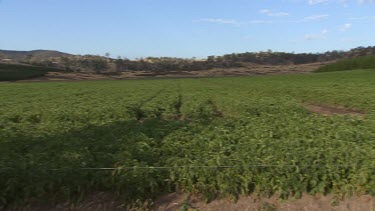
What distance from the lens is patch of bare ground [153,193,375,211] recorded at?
6.79 meters

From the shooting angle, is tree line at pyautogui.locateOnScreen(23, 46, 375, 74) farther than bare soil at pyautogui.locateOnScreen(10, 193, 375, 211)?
Yes

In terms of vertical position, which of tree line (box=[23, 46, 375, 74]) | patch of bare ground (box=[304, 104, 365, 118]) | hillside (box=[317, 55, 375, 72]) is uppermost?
patch of bare ground (box=[304, 104, 365, 118])

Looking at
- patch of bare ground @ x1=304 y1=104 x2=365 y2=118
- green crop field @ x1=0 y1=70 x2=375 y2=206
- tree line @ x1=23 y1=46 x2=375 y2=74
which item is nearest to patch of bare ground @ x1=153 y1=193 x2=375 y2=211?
green crop field @ x1=0 y1=70 x2=375 y2=206

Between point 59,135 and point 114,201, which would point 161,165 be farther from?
point 59,135

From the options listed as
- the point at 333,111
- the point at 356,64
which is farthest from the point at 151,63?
A: the point at 333,111

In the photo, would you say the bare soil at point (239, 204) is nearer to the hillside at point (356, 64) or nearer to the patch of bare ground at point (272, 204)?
the patch of bare ground at point (272, 204)

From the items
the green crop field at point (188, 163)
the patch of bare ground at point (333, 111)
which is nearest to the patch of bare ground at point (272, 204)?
the green crop field at point (188, 163)

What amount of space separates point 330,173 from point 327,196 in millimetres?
361

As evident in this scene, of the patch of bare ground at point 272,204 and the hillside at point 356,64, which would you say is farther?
the hillside at point 356,64

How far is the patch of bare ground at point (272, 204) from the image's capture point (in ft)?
22.3

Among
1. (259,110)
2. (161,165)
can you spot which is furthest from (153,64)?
(161,165)

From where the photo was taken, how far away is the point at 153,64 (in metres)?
184

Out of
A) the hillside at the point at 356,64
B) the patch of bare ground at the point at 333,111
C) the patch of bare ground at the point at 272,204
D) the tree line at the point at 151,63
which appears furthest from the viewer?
the tree line at the point at 151,63

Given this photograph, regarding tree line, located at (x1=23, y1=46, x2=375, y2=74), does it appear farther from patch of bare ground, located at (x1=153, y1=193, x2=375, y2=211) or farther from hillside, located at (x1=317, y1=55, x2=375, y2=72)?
patch of bare ground, located at (x1=153, y1=193, x2=375, y2=211)
